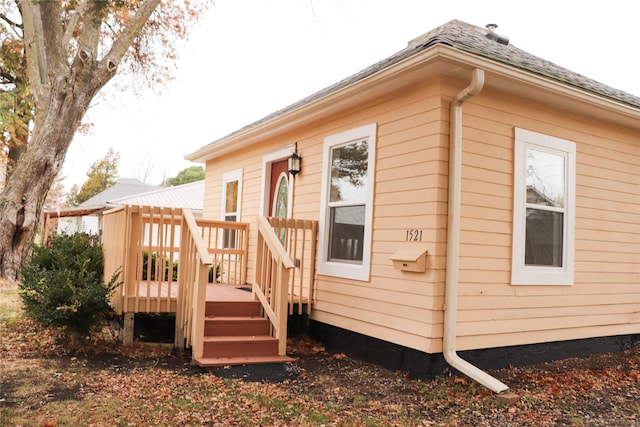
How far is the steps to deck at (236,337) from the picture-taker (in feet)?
16.7

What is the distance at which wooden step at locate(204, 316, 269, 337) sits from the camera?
17.8 feet

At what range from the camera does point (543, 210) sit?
5.56 metres

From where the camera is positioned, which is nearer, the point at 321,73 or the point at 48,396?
the point at 48,396

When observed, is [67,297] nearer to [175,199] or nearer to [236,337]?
[236,337]

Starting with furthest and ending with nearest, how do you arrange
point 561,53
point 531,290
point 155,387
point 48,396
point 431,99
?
point 561,53
point 531,290
point 431,99
point 155,387
point 48,396

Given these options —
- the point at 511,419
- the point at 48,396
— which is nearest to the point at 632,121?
the point at 511,419

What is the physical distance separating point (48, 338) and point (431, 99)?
5.07 meters

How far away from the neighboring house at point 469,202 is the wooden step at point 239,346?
0.93 m

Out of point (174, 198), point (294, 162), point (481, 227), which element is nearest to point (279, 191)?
point (294, 162)

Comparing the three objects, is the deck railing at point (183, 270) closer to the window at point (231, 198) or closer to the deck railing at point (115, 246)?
the deck railing at point (115, 246)

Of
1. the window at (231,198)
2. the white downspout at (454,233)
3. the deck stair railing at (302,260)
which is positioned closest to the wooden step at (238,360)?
the deck stair railing at (302,260)

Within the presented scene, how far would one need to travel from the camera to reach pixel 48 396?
12.6 feet

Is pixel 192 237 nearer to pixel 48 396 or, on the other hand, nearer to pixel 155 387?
pixel 155 387

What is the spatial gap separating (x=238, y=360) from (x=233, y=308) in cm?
86
